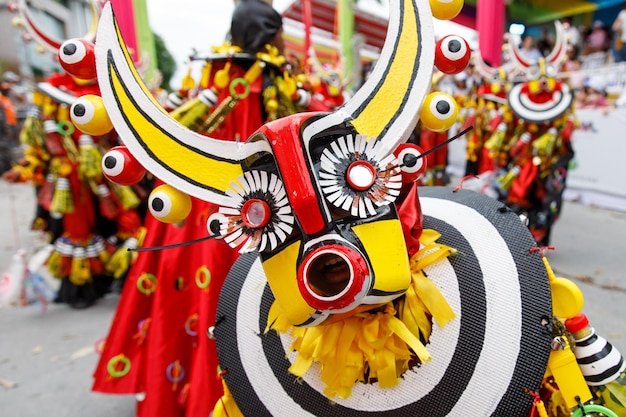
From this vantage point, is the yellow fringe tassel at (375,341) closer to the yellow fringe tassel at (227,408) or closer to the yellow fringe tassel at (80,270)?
the yellow fringe tassel at (227,408)

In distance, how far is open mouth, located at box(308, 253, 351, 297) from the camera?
86cm

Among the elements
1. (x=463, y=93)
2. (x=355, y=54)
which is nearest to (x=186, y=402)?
(x=463, y=93)

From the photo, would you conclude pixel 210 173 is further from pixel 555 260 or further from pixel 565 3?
pixel 565 3

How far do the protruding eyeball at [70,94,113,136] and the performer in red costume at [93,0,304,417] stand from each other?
757 mm

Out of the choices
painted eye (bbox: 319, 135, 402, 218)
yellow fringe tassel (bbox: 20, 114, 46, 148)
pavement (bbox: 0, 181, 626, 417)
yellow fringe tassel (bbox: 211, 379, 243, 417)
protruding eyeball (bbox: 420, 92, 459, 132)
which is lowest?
pavement (bbox: 0, 181, 626, 417)

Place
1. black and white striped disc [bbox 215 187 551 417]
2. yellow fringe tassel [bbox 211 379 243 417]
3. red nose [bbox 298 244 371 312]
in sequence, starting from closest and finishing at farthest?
1. red nose [bbox 298 244 371 312]
2. black and white striped disc [bbox 215 187 551 417]
3. yellow fringe tassel [bbox 211 379 243 417]

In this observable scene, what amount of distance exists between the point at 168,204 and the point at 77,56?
35 cm

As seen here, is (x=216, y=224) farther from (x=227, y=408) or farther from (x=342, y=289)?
(x=227, y=408)

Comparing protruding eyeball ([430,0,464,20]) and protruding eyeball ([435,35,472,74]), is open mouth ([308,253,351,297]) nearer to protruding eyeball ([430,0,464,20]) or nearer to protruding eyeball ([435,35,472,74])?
protruding eyeball ([435,35,472,74])

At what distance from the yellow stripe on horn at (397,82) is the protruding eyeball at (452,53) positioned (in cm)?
5

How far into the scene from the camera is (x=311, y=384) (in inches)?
41.9

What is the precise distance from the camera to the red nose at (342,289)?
80cm

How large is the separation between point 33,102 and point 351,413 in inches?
119

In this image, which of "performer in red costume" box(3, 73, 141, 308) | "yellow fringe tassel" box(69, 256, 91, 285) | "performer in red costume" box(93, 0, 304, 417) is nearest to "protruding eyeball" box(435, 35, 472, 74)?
"performer in red costume" box(93, 0, 304, 417)
